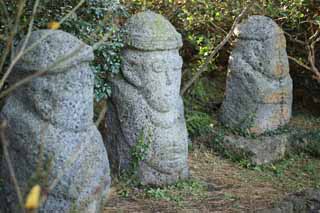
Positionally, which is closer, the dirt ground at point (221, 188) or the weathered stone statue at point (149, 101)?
the dirt ground at point (221, 188)

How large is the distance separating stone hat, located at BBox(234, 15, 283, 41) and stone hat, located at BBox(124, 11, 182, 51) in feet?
5.42

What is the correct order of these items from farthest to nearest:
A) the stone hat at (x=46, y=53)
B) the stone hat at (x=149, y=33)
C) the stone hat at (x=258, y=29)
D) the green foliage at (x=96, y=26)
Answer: the stone hat at (x=258, y=29) < the stone hat at (x=149, y=33) < the green foliage at (x=96, y=26) < the stone hat at (x=46, y=53)

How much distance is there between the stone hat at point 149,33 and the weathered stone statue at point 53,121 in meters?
1.18

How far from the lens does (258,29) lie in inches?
271

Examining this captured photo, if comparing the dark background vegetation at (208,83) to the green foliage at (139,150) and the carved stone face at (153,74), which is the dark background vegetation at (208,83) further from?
the green foliage at (139,150)

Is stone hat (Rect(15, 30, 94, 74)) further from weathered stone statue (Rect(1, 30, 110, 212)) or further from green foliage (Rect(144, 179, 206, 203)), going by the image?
green foliage (Rect(144, 179, 206, 203))

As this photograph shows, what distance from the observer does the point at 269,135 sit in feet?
22.5

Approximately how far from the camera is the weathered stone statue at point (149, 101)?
5.44 metres

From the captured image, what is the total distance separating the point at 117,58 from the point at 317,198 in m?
2.20

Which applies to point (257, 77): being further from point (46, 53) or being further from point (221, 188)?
point (46, 53)

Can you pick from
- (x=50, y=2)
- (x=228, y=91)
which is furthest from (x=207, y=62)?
(x=50, y=2)

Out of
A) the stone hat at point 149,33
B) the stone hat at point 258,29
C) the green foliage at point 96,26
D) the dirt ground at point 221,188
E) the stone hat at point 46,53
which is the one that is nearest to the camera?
the stone hat at point 46,53

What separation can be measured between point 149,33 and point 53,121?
157 cm

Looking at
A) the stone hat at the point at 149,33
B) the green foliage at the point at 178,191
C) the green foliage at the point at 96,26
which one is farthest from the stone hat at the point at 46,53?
the green foliage at the point at 178,191
